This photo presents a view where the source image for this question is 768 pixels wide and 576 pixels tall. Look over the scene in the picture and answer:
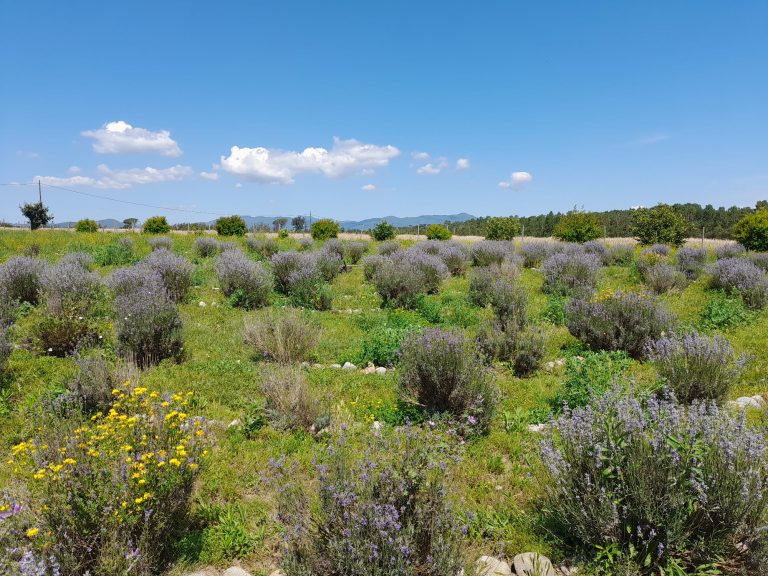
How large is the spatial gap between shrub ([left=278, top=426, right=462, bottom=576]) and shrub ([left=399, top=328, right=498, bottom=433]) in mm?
1938

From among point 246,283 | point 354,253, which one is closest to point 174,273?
point 246,283

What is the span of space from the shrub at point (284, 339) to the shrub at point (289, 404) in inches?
62.1

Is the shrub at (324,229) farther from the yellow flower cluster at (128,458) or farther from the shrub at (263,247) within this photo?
the yellow flower cluster at (128,458)

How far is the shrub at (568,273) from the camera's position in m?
12.0

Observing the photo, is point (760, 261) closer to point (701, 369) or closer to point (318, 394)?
point (701, 369)

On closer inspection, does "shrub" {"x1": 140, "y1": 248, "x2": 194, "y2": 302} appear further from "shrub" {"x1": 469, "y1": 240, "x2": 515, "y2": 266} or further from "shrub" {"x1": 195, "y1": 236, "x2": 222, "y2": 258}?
"shrub" {"x1": 469, "y1": 240, "x2": 515, "y2": 266}

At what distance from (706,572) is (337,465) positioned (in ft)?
7.40

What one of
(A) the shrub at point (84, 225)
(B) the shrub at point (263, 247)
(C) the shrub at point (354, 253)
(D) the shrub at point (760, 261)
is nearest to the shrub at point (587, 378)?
(D) the shrub at point (760, 261)

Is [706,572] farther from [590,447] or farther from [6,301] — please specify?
[6,301]

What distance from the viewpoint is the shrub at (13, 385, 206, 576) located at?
2.61m

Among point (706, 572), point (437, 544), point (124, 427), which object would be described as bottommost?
point (706, 572)

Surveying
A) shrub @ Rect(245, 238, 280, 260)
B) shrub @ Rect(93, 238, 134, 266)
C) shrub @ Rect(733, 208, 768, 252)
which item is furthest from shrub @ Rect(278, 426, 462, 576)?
shrub @ Rect(733, 208, 768, 252)

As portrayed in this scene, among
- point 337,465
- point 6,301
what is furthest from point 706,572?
point 6,301

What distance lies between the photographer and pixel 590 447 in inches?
120
